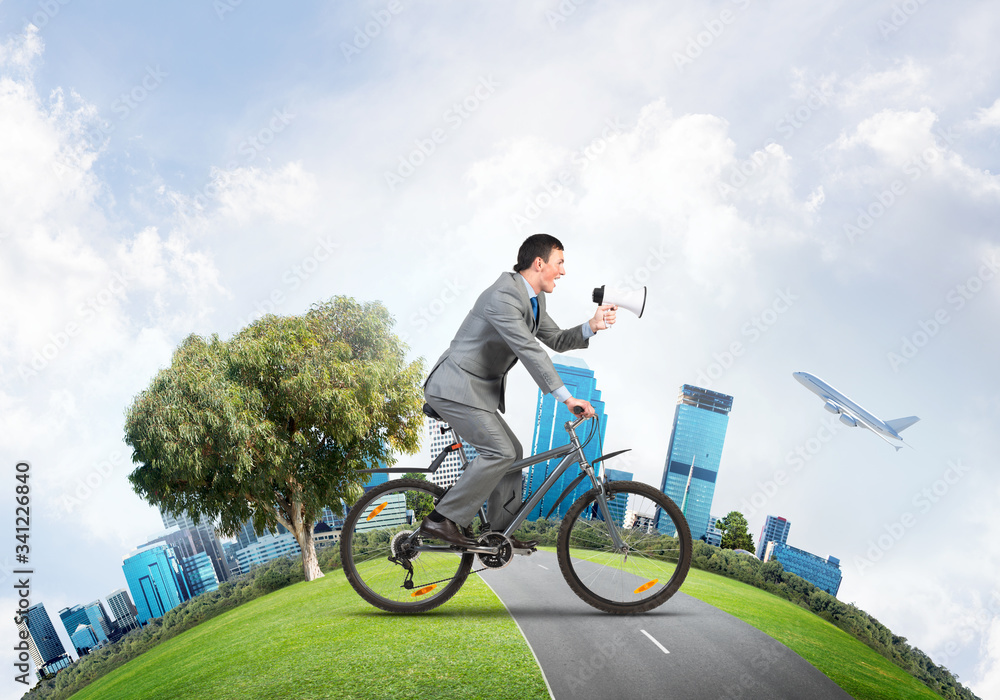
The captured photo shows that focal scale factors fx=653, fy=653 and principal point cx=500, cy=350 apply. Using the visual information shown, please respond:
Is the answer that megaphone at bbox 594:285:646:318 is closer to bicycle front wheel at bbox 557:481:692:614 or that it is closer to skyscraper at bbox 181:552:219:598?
bicycle front wheel at bbox 557:481:692:614

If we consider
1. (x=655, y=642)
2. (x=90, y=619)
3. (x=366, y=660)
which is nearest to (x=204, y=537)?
(x=90, y=619)

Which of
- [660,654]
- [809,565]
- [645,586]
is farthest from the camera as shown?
[809,565]

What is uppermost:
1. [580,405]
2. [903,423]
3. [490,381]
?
[490,381]

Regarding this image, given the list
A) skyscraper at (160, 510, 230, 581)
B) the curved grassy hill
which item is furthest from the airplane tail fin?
skyscraper at (160, 510, 230, 581)

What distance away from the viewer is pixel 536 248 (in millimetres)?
4422

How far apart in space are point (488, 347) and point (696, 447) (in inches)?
354

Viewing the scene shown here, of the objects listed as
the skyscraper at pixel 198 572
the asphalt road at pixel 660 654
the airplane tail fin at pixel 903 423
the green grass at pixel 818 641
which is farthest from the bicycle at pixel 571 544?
the airplane tail fin at pixel 903 423

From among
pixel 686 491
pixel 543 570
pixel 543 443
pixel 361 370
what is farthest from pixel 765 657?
pixel 361 370

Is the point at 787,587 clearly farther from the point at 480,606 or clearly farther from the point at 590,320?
the point at 590,320

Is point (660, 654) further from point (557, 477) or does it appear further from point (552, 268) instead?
point (552, 268)

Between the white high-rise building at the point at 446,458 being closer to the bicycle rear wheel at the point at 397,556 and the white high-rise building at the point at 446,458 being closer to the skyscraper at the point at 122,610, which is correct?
the bicycle rear wheel at the point at 397,556

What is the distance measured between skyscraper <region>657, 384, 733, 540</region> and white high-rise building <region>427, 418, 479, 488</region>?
7.03 meters

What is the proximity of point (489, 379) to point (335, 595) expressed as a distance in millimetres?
2862

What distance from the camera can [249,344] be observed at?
44.2 ft
